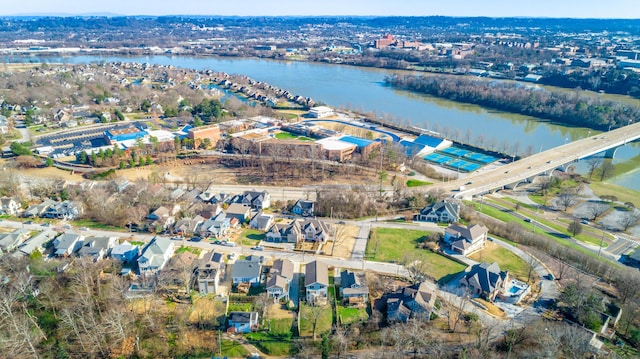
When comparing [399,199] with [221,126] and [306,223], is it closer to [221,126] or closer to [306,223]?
[306,223]

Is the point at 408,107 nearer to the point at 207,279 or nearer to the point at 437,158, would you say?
the point at 437,158

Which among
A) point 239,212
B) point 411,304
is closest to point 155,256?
point 239,212

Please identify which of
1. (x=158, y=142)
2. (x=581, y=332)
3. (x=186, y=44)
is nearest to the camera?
(x=581, y=332)

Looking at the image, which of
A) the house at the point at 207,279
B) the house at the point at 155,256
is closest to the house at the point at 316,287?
the house at the point at 207,279

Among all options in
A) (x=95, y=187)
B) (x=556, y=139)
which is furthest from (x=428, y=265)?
(x=556, y=139)

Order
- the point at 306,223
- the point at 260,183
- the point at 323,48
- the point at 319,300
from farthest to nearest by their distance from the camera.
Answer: the point at 323,48 → the point at 260,183 → the point at 306,223 → the point at 319,300

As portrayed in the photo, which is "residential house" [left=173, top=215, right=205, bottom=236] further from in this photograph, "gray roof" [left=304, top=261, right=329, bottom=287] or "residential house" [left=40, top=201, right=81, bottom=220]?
"gray roof" [left=304, top=261, right=329, bottom=287]

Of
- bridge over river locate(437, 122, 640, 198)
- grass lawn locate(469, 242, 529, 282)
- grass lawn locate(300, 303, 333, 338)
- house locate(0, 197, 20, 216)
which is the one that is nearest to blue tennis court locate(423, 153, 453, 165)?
bridge over river locate(437, 122, 640, 198)
